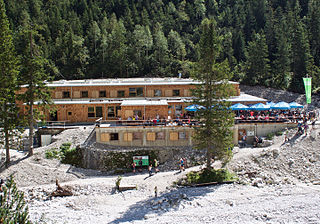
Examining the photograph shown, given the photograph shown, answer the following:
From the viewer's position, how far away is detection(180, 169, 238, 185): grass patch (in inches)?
1001

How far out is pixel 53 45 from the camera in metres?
82.8

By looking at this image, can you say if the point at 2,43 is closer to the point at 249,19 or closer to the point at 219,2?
the point at 249,19

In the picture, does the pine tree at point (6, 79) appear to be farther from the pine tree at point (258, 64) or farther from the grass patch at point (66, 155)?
the pine tree at point (258, 64)

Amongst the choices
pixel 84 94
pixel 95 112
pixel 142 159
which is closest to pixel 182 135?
pixel 142 159

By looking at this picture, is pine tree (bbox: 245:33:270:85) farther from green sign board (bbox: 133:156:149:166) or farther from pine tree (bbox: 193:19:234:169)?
green sign board (bbox: 133:156:149:166)

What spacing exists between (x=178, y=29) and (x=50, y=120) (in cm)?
7229

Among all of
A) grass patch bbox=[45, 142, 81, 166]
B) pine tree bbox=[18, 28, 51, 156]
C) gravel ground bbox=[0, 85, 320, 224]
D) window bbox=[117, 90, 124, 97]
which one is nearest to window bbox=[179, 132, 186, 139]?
gravel ground bbox=[0, 85, 320, 224]

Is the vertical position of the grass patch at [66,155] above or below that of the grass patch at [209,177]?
above

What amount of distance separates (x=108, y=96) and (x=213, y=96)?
61.0ft

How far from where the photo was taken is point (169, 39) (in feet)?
275

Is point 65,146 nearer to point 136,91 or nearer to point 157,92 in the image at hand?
point 136,91

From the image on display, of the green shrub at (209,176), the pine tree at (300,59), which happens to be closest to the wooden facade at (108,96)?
the green shrub at (209,176)

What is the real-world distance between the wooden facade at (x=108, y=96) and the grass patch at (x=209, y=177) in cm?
1277

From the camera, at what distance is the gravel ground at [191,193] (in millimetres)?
20656
